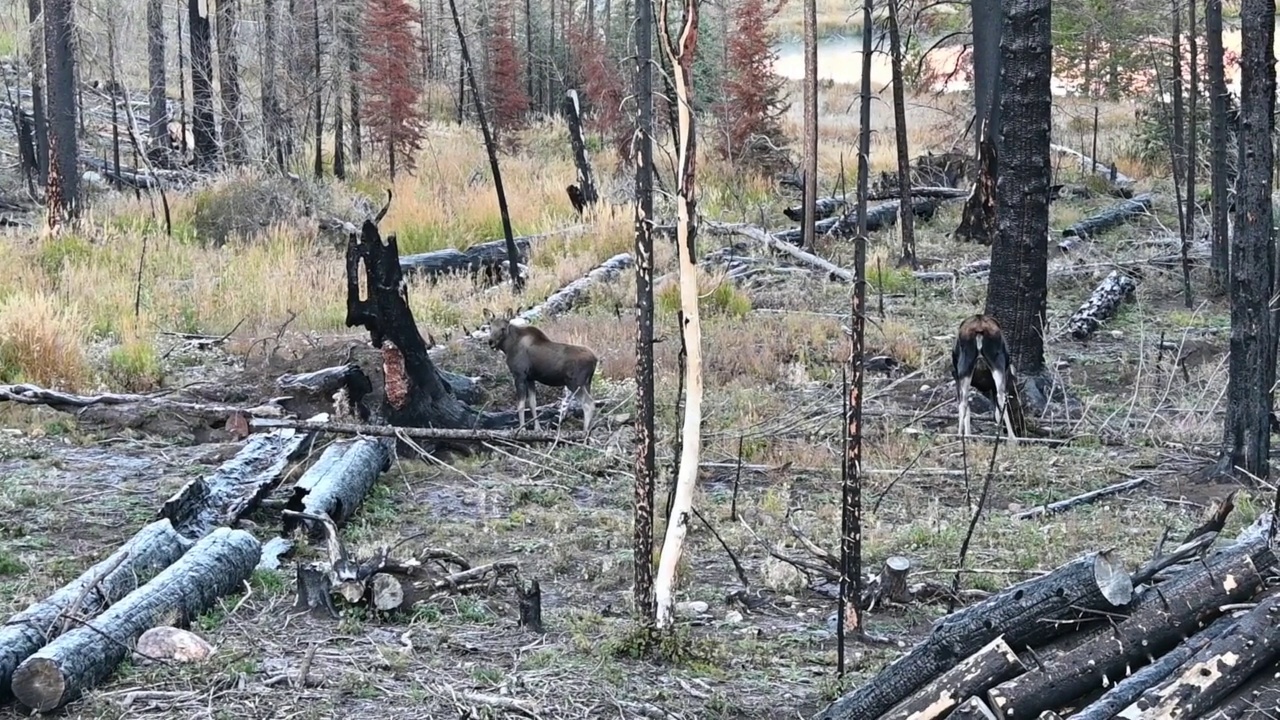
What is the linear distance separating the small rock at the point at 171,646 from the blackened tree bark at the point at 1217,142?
42.4 ft

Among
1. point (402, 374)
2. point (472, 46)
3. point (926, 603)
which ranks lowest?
point (926, 603)

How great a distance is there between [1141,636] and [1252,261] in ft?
17.0

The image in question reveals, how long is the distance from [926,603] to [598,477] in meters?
3.47

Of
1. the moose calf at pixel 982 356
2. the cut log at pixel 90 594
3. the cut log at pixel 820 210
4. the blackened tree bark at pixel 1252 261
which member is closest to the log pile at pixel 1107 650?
the cut log at pixel 90 594

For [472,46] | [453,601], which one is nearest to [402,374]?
[453,601]

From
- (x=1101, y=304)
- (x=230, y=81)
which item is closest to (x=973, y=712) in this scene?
(x=1101, y=304)

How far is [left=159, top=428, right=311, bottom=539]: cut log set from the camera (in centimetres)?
772

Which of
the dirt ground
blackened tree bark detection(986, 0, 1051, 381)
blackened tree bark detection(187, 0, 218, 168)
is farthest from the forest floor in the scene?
blackened tree bark detection(187, 0, 218, 168)

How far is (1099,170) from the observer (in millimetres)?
28453

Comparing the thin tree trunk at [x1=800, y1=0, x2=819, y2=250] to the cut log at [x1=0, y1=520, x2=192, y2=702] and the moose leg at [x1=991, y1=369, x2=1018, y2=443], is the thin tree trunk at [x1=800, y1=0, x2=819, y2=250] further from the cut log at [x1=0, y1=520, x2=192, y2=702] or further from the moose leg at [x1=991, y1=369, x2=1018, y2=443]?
the cut log at [x1=0, y1=520, x2=192, y2=702]

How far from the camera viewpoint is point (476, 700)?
5.27 meters

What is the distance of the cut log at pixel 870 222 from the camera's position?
20.7 meters

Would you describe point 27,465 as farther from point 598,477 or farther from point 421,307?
point 421,307

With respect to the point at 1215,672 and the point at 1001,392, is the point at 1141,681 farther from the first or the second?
the point at 1001,392
